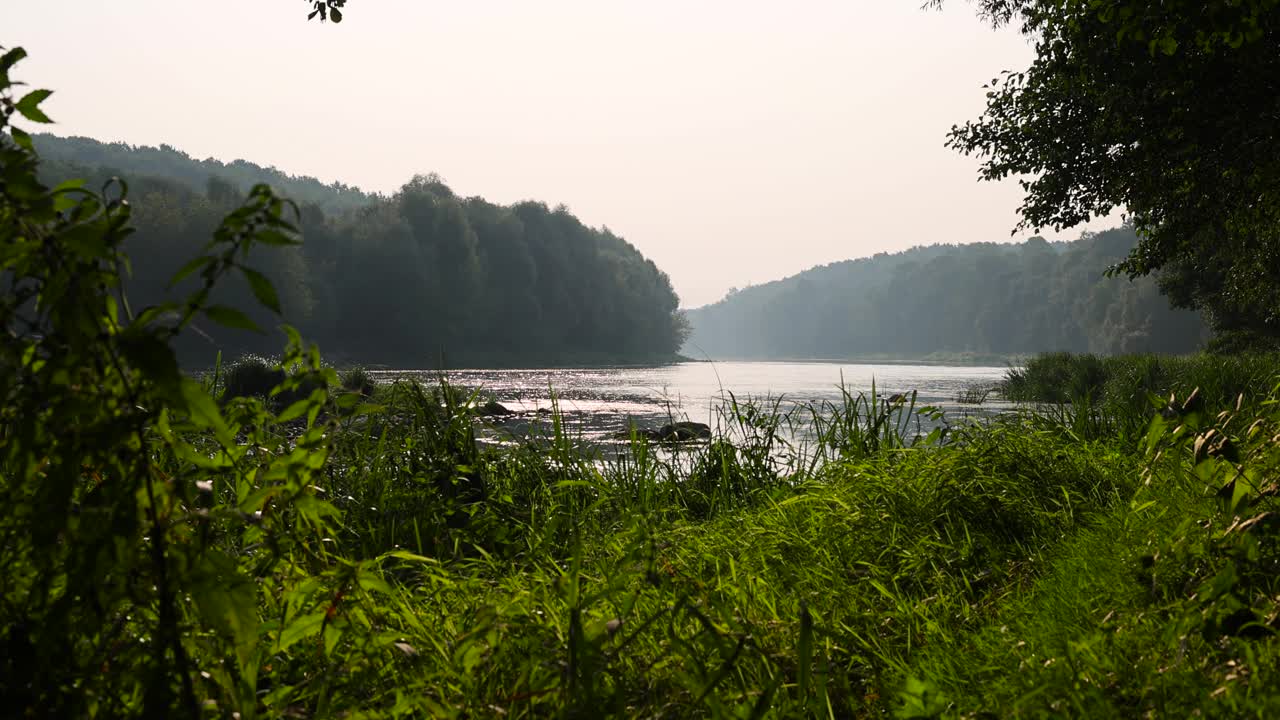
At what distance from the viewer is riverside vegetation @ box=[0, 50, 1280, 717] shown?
1.17 m

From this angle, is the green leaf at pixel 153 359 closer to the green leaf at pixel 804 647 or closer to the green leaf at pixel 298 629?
the green leaf at pixel 298 629

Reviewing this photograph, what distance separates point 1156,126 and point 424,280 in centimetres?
5765

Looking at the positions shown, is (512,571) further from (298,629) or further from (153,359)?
(153,359)

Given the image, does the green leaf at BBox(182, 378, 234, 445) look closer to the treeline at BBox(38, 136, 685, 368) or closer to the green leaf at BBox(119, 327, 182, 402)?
the green leaf at BBox(119, 327, 182, 402)

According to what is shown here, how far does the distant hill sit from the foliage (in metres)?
80.6

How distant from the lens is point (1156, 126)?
8.88m

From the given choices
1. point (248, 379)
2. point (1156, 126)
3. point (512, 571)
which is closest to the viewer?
point (512, 571)

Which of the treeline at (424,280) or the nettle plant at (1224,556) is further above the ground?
the treeline at (424,280)

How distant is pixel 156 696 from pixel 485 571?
245 centimetres

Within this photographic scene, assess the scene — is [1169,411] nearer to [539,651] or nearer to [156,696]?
[539,651]

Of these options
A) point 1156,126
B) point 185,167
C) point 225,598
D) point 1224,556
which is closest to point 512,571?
point 225,598

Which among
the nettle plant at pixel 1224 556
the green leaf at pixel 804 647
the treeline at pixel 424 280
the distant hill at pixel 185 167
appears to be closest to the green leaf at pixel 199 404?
the green leaf at pixel 804 647

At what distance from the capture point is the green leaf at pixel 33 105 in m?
1.29

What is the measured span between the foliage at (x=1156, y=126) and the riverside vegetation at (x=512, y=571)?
358 centimetres
